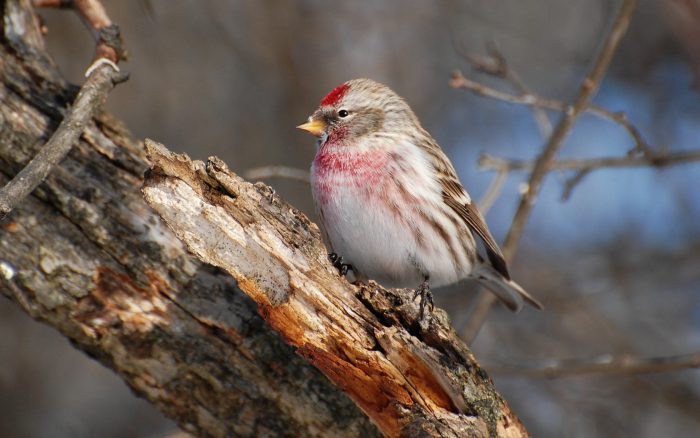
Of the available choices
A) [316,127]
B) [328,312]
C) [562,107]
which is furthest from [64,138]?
[562,107]

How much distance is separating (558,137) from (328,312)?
146 cm

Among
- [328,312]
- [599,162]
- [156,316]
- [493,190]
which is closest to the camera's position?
[328,312]

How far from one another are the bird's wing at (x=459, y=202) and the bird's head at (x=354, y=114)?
232mm

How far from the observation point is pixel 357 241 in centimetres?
353

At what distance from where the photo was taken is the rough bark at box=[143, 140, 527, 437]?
2598mm

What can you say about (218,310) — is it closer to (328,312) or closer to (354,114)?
(328,312)

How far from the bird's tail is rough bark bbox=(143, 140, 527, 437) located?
1280mm

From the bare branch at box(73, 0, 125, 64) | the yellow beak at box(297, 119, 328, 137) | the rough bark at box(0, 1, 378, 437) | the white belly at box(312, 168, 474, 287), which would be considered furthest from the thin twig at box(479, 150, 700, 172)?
the bare branch at box(73, 0, 125, 64)

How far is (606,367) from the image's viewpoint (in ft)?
11.5

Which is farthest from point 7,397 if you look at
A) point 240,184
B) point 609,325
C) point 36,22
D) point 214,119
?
point 609,325

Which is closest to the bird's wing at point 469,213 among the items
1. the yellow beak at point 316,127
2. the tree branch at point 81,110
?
the yellow beak at point 316,127

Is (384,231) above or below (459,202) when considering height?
below

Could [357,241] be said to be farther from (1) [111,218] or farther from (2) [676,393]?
(2) [676,393]

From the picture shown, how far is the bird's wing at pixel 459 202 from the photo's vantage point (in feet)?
12.7
